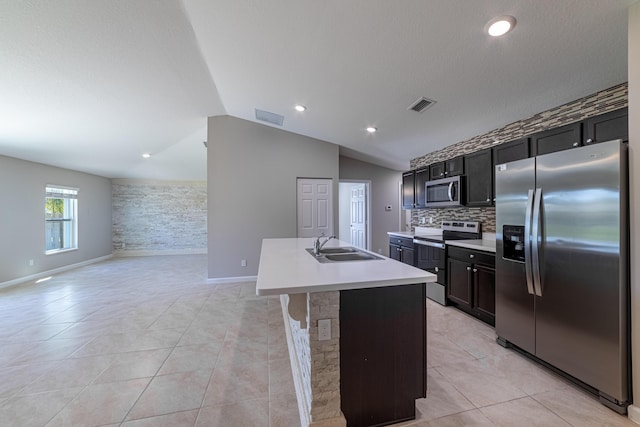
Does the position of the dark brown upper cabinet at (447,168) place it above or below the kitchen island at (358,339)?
above

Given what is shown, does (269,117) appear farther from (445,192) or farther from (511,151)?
(511,151)

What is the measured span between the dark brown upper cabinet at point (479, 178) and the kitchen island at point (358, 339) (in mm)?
2151

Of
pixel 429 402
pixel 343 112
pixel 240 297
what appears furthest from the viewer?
pixel 240 297

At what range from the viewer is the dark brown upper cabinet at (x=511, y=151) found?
8.57 ft

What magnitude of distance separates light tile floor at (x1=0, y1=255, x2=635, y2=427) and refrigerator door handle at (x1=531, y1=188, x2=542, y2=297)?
0.71 metres

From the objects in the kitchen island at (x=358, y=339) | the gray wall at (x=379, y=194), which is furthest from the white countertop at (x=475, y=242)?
the gray wall at (x=379, y=194)

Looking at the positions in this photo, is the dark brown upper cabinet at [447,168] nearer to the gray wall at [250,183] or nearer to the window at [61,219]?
the gray wall at [250,183]

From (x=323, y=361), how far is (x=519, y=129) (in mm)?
3281

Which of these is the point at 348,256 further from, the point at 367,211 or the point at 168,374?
the point at 367,211

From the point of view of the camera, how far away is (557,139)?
2326mm

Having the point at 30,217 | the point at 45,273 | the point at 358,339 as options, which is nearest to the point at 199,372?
the point at 358,339

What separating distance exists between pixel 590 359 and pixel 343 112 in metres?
3.34

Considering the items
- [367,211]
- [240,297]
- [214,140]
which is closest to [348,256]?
[240,297]

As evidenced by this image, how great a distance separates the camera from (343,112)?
3.51 m
